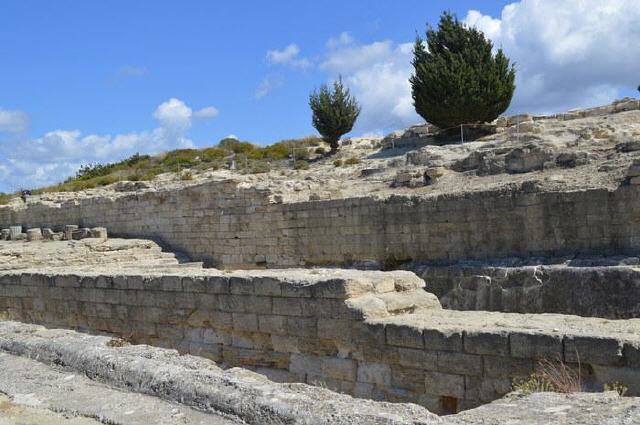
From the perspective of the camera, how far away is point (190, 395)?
155 inches

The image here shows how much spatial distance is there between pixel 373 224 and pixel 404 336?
779 cm

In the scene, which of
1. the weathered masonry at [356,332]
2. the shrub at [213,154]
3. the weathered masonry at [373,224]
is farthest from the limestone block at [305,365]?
the shrub at [213,154]

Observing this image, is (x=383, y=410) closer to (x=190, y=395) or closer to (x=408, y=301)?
(x=190, y=395)

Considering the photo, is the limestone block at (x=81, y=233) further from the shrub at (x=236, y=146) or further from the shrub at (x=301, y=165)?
the shrub at (x=236, y=146)

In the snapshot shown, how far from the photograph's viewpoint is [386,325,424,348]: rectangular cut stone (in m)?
5.36

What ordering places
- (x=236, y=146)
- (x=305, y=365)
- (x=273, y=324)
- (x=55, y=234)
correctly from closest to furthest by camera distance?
(x=305, y=365)
(x=273, y=324)
(x=55, y=234)
(x=236, y=146)

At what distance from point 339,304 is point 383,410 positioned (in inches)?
105

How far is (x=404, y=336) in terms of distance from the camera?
17.9 feet

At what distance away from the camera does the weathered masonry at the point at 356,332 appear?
478 cm

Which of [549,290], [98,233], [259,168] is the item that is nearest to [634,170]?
[549,290]

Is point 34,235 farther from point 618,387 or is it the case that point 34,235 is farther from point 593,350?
point 618,387

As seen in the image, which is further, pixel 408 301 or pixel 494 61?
pixel 494 61

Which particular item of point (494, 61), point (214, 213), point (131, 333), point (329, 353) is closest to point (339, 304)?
point (329, 353)

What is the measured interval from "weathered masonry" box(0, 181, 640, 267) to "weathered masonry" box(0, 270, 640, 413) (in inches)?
189
